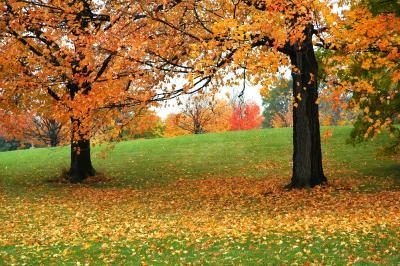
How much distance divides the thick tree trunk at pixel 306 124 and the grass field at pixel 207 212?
80 cm

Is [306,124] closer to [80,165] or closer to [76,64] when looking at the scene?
[76,64]

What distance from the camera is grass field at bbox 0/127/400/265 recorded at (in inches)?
375

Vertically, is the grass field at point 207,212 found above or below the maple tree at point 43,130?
below

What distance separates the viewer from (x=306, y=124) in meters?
17.3

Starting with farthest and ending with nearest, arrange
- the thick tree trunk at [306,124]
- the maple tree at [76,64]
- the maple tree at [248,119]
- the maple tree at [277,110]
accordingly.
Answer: the maple tree at [277,110] → the maple tree at [248,119] → the thick tree trunk at [306,124] → the maple tree at [76,64]

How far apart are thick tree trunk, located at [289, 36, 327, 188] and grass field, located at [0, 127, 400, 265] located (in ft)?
2.63

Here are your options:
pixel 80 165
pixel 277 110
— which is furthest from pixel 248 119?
pixel 80 165

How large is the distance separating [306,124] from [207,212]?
5.09 m

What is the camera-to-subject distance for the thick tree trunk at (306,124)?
56.3 ft

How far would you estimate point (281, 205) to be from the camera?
49.4ft

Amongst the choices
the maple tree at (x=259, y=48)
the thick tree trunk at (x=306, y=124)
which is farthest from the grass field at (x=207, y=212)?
the maple tree at (x=259, y=48)

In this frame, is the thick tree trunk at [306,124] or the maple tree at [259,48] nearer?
the maple tree at [259,48]

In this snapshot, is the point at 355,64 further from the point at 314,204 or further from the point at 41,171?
the point at 41,171

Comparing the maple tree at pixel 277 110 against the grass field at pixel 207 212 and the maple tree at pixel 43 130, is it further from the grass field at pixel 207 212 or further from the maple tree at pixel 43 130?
the grass field at pixel 207 212
